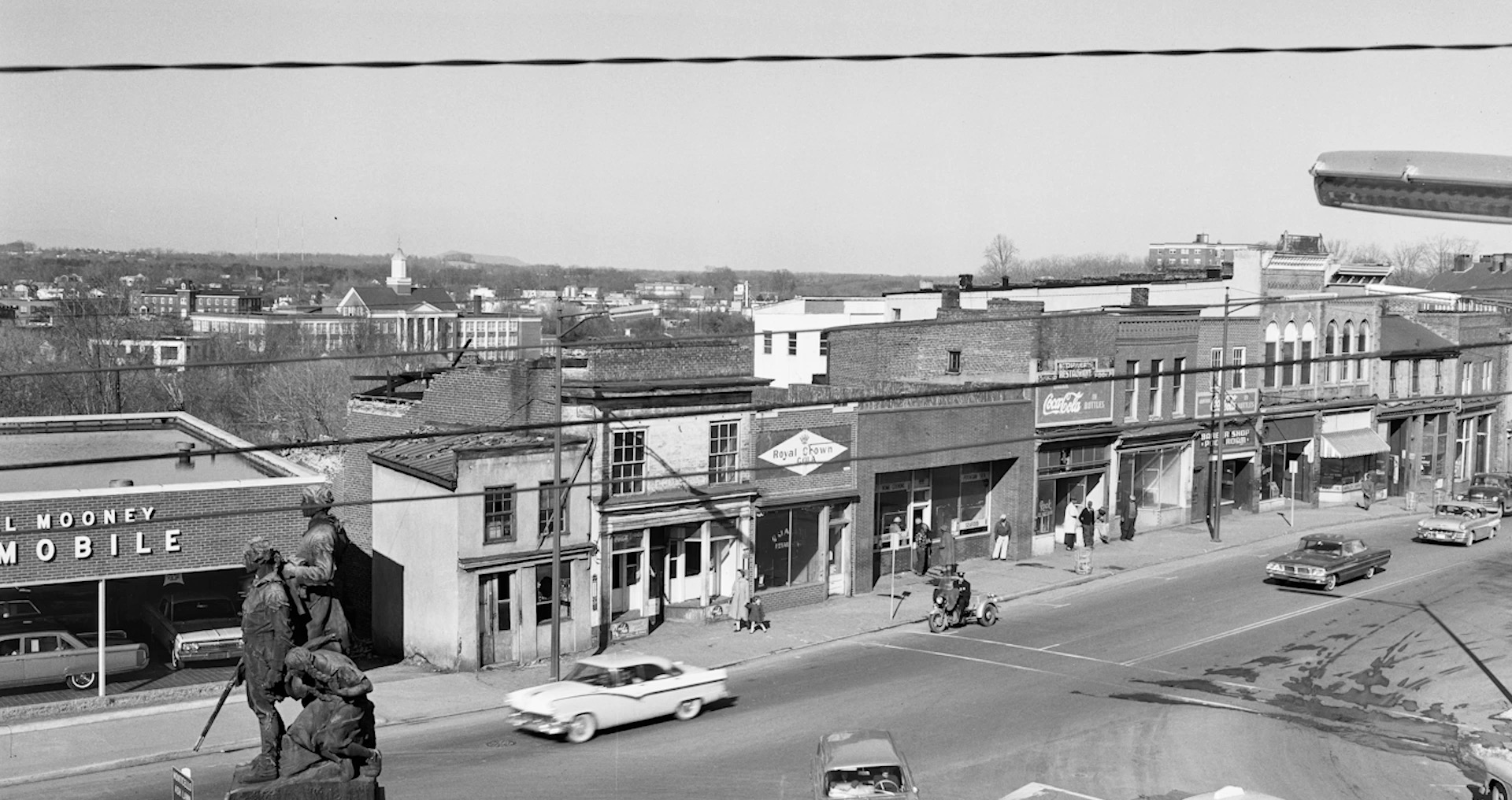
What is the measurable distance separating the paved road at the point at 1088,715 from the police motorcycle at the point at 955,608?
362 millimetres

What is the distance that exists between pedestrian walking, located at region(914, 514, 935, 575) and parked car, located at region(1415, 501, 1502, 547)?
1658 centimetres

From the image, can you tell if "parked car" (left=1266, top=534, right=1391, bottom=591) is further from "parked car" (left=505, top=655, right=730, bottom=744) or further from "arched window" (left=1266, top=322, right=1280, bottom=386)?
"parked car" (left=505, top=655, right=730, bottom=744)

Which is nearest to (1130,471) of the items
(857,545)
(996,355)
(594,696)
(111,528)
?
(996,355)

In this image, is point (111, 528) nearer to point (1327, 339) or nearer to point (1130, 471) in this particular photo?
point (1130, 471)

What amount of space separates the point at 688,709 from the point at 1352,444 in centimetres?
3556

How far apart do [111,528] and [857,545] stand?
17.3 m

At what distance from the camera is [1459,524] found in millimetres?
41906

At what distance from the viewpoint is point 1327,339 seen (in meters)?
51.8

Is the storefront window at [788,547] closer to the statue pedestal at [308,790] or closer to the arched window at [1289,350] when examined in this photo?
the statue pedestal at [308,790]

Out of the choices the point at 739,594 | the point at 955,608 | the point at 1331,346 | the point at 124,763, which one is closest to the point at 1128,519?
the point at 955,608

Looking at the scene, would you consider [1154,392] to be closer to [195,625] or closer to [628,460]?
[628,460]

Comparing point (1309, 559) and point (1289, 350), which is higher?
point (1289, 350)

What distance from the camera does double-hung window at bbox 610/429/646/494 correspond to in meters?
29.2

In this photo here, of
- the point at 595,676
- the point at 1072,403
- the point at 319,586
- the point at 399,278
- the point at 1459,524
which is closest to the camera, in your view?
the point at 319,586
